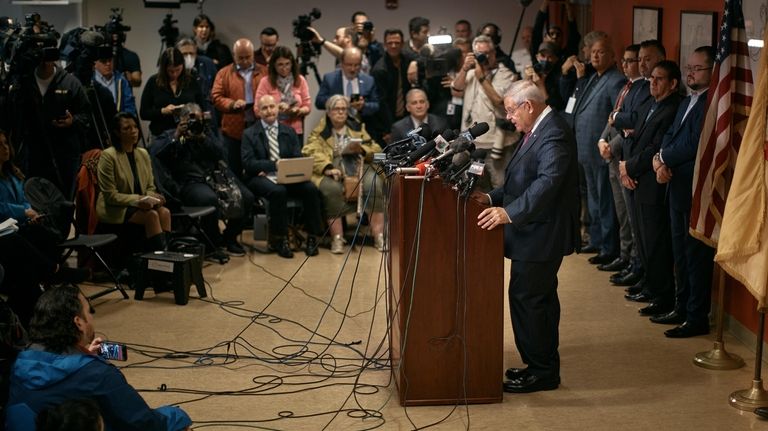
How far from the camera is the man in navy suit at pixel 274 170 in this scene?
8.77 meters

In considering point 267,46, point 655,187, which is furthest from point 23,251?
point 267,46

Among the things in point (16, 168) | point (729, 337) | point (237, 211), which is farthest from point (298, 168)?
point (729, 337)

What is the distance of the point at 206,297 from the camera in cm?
746

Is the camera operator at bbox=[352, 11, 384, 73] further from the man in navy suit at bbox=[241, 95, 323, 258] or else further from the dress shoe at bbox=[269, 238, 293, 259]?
the dress shoe at bbox=[269, 238, 293, 259]

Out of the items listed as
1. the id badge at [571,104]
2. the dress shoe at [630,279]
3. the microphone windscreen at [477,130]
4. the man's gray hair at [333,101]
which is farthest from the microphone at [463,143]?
the man's gray hair at [333,101]

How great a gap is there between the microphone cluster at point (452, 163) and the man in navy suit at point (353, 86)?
4.27 metres

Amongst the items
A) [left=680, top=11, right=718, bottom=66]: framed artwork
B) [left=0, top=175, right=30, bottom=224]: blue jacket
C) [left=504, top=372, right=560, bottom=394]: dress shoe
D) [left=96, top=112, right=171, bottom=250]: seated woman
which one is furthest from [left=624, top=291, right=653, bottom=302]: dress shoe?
[left=0, top=175, right=30, bottom=224]: blue jacket

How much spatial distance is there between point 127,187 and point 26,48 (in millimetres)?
1165

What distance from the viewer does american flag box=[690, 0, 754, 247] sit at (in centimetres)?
574

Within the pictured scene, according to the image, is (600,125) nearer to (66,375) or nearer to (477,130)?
(477,130)

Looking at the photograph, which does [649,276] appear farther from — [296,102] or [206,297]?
[296,102]

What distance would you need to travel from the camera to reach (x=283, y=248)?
8.71 meters

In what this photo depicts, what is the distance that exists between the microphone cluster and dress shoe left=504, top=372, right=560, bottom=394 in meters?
1.06

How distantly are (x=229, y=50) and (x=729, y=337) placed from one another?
276 inches
